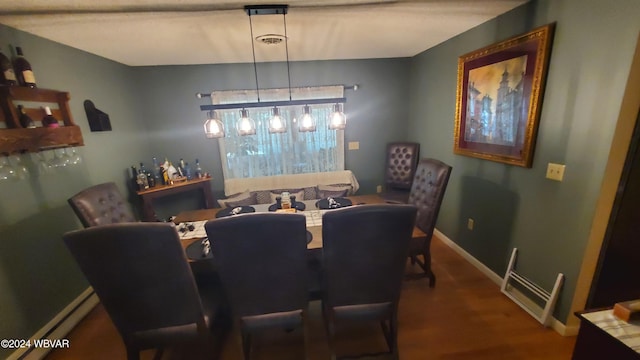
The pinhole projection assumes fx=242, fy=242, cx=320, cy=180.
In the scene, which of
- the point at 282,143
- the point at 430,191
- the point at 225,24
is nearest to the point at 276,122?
the point at 225,24

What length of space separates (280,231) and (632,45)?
2058mm

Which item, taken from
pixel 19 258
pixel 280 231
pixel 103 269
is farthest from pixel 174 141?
pixel 280 231

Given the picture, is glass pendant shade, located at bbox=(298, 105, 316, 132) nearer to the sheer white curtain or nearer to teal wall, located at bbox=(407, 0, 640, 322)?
the sheer white curtain

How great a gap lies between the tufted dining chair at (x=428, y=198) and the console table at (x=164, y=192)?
261 cm

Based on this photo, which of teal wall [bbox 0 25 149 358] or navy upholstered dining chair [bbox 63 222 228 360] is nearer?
navy upholstered dining chair [bbox 63 222 228 360]

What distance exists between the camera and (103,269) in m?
1.16

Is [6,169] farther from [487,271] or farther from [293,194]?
[487,271]

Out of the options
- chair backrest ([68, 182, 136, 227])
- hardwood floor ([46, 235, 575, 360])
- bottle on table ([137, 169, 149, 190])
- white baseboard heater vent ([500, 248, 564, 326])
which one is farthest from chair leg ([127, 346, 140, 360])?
white baseboard heater vent ([500, 248, 564, 326])

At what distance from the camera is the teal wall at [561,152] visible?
1370 mm

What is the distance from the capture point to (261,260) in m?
1.21

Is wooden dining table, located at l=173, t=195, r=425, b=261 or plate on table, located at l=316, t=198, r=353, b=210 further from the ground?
plate on table, located at l=316, t=198, r=353, b=210

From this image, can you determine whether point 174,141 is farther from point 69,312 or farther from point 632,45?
point 632,45

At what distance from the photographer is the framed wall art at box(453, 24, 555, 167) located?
174 cm

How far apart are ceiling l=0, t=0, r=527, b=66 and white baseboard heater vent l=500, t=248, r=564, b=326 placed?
6.82 feet
